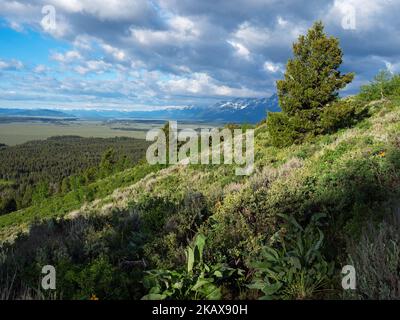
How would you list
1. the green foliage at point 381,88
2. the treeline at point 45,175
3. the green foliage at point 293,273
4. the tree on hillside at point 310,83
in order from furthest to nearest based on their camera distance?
the treeline at point 45,175 → the green foliage at point 381,88 → the tree on hillside at point 310,83 → the green foliage at point 293,273

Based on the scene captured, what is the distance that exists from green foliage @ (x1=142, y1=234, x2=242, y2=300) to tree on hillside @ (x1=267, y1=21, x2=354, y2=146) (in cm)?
1728

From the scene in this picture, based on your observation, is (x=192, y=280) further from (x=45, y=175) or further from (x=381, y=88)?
(x=45, y=175)

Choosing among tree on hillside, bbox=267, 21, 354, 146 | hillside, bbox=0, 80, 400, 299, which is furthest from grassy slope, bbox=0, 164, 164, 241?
hillside, bbox=0, 80, 400, 299

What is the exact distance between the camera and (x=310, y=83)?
20219mm

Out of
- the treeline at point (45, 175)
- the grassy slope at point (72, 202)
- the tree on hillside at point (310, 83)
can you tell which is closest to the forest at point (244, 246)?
the tree on hillside at point (310, 83)

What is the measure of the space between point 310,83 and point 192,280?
717 inches

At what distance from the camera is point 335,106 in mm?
19922

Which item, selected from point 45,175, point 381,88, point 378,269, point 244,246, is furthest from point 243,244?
point 45,175

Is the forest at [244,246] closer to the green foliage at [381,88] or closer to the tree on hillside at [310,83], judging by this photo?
the tree on hillside at [310,83]

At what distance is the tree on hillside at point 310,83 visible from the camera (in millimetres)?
19984

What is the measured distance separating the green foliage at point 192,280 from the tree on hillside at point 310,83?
17282 millimetres
